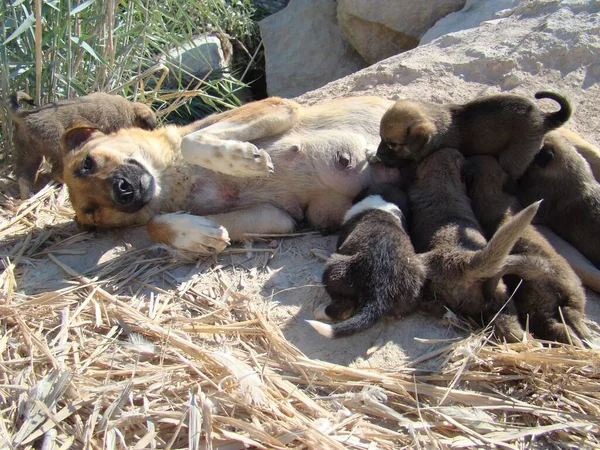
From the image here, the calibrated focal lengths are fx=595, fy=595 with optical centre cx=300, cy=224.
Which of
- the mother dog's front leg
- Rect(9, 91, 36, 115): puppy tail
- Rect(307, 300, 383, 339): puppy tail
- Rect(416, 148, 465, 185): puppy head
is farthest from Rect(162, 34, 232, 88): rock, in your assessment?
Rect(307, 300, 383, 339): puppy tail

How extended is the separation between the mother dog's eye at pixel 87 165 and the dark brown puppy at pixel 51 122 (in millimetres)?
728

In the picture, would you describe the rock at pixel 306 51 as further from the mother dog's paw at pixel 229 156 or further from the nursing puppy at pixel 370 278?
the nursing puppy at pixel 370 278

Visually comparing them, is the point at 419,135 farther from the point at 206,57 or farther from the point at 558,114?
the point at 206,57

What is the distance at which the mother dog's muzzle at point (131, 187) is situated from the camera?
3.90m

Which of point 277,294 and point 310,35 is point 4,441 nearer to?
point 277,294

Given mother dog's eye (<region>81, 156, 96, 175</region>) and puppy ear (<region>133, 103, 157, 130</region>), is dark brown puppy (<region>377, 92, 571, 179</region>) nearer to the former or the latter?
mother dog's eye (<region>81, 156, 96, 175</region>)

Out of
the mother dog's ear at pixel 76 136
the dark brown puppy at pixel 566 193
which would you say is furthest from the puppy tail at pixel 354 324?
the mother dog's ear at pixel 76 136

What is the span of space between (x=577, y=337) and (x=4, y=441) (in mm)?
2718

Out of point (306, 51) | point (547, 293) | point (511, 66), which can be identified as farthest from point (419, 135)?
point (306, 51)

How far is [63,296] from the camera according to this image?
11.4 ft

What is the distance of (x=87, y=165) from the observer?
4.05 metres

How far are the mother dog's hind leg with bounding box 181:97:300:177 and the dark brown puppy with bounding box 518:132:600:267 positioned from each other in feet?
5.44

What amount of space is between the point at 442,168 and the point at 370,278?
3.60ft

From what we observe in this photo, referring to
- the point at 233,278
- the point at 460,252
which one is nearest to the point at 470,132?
the point at 460,252
